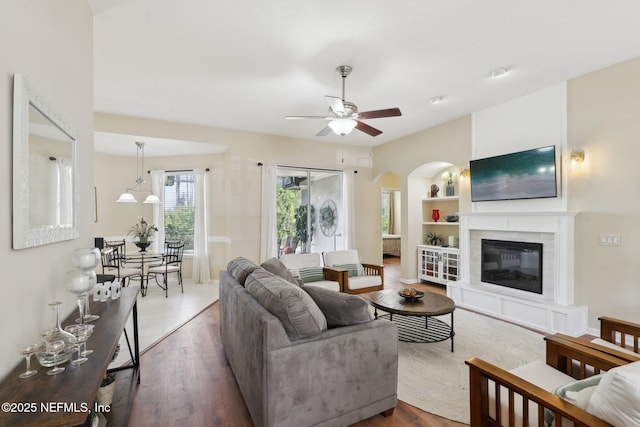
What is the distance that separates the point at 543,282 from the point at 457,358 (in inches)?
A: 74.4

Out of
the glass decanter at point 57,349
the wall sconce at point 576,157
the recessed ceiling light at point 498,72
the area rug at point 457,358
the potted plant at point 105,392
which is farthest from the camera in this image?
the wall sconce at point 576,157

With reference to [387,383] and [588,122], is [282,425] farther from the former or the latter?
[588,122]

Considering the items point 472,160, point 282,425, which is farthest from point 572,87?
point 282,425

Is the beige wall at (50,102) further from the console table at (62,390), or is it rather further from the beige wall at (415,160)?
the beige wall at (415,160)

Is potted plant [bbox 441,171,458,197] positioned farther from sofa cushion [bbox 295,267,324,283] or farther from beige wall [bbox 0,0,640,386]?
sofa cushion [bbox 295,267,324,283]

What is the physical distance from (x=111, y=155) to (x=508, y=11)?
699 cm

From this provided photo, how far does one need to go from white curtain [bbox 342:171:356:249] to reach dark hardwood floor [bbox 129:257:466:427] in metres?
3.70

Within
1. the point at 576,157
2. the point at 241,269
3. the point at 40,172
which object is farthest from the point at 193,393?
the point at 576,157

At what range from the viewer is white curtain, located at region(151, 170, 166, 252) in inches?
245

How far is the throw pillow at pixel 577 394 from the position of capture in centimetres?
120

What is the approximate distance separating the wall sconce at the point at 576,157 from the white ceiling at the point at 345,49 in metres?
0.90

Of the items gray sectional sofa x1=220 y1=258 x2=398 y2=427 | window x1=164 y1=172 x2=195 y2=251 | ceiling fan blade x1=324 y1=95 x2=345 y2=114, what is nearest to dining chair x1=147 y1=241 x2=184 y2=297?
window x1=164 y1=172 x2=195 y2=251

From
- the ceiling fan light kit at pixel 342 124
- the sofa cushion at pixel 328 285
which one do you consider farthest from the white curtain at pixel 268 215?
the ceiling fan light kit at pixel 342 124

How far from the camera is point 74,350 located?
1193 millimetres
